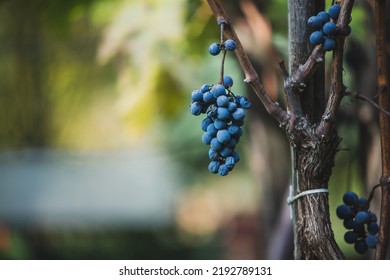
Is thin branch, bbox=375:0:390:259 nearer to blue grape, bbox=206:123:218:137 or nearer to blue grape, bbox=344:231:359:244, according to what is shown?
blue grape, bbox=344:231:359:244

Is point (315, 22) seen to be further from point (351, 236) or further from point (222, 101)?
point (351, 236)

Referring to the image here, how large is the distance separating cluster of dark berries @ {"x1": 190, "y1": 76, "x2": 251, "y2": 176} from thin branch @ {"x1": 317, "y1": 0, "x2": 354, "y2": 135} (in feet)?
0.30

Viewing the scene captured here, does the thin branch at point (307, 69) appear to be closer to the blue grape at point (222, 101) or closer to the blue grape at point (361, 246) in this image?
the blue grape at point (222, 101)

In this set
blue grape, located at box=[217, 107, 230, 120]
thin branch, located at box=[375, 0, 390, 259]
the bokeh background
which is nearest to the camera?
blue grape, located at box=[217, 107, 230, 120]

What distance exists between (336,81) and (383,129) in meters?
0.11

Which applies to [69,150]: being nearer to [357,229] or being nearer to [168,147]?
[168,147]

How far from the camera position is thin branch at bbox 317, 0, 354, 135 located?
72cm

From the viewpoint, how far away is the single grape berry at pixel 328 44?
0.71m

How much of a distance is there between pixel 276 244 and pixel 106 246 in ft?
9.28

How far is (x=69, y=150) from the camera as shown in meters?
4.26

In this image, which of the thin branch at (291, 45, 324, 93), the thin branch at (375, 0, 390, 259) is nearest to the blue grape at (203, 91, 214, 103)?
the thin branch at (291, 45, 324, 93)

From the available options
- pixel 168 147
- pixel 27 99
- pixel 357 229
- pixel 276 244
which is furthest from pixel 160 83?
pixel 168 147

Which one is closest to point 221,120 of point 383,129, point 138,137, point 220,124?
point 220,124

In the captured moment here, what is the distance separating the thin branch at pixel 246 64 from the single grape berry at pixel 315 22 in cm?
8
